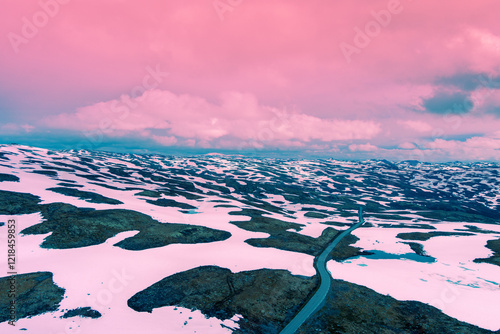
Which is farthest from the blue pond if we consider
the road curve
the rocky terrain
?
the road curve

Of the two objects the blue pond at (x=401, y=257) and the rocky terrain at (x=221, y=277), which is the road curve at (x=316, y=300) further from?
the blue pond at (x=401, y=257)

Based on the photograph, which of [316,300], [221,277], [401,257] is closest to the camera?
[316,300]

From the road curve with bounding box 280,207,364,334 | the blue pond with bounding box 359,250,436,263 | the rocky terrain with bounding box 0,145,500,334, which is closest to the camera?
the road curve with bounding box 280,207,364,334

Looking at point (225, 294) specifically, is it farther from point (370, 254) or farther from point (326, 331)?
point (370, 254)

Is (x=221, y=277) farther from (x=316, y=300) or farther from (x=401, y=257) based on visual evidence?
(x=401, y=257)

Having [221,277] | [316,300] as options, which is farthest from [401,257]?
[221,277]

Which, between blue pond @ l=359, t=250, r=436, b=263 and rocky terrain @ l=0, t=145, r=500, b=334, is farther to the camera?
blue pond @ l=359, t=250, r=436, b=263

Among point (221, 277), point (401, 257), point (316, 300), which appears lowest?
point (401, 257)

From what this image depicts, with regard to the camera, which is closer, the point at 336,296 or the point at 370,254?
the point at 336,296

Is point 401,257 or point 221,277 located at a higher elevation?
point 221,277

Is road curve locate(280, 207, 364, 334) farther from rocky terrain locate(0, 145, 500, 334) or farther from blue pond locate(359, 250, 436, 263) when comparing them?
blue pond locate(359, 250, 436, 263)

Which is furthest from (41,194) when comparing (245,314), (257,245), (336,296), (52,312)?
(336,296)
